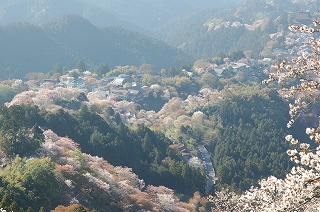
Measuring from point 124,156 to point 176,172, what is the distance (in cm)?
702

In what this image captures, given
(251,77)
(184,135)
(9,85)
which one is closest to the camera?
(184,135)

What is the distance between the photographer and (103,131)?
59938mm

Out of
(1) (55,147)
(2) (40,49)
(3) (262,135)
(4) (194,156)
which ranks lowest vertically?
(1) (55,147)

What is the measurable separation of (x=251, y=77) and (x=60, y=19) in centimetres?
9392

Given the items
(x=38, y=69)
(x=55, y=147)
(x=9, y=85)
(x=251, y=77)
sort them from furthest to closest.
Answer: (x=38, y=69), (x=251, y=77), (x=9, y=85), (x=55, y=147)

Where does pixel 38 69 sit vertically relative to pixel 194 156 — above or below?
above

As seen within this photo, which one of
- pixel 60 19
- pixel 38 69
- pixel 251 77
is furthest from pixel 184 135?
pixel 60 19

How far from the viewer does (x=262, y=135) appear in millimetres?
75625

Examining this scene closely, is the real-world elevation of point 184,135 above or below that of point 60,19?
below

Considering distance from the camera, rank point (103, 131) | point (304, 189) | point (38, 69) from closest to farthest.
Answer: point (304, 189), point (103, 131), point (38, 69)

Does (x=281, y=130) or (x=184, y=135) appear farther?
(x=281, y=130)

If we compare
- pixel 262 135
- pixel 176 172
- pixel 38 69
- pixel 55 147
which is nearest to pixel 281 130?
pixel 262 135

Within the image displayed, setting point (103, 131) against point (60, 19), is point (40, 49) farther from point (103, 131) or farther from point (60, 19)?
point (103, 131)

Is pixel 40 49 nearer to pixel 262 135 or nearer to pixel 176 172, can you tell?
pixel 262 135
